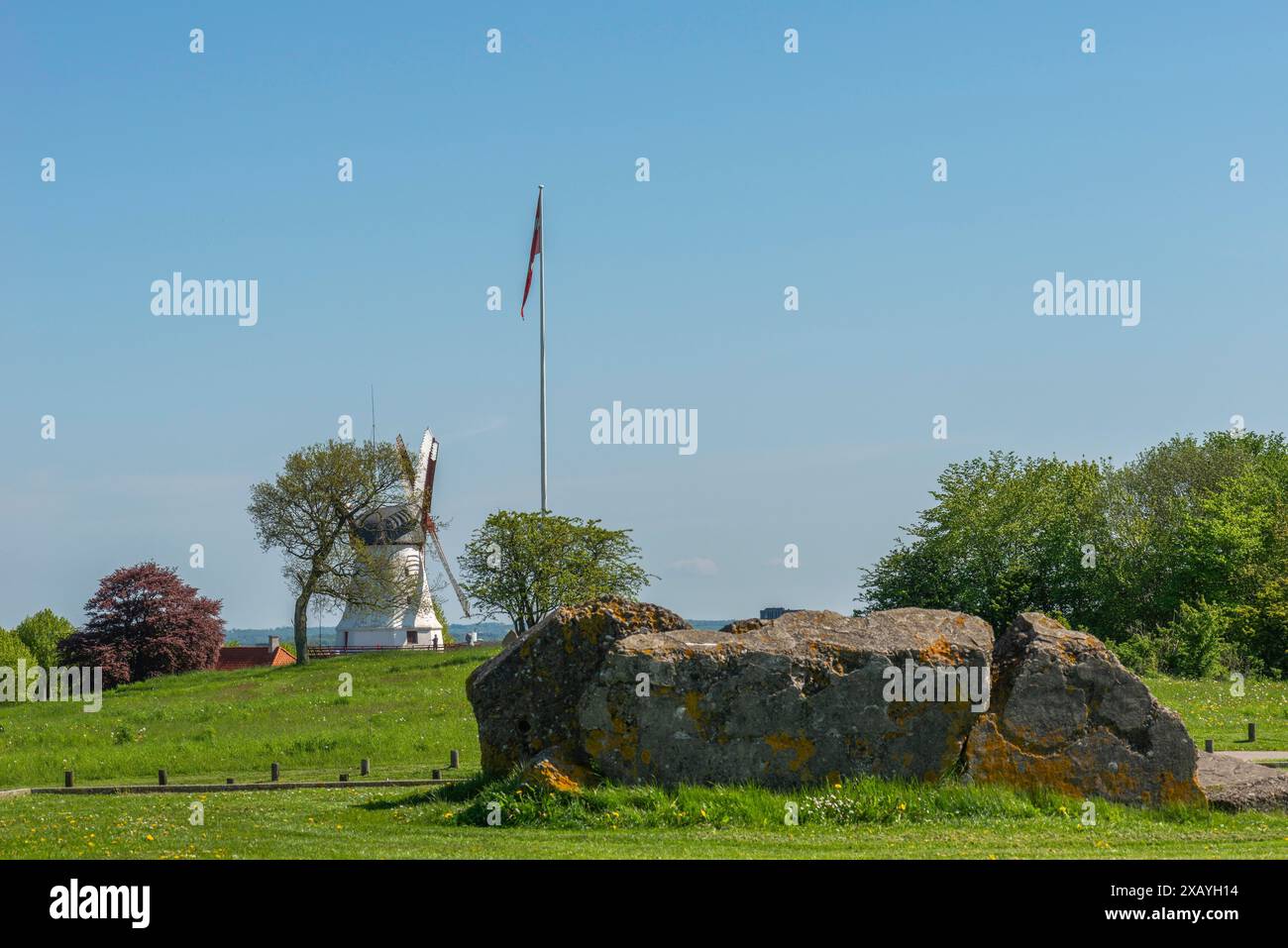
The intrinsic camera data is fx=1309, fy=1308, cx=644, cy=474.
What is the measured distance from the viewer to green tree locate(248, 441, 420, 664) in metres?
74.8

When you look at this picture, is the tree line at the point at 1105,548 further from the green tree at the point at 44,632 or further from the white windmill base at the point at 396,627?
the green tree at the point at 44,632

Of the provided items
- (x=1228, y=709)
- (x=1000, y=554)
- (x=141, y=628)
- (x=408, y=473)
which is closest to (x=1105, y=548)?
(x=1000, y=554)

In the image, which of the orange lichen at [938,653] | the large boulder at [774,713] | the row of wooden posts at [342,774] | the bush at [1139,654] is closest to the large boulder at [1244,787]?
the large boulder at [774,713]

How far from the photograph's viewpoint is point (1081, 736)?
63.1 ft

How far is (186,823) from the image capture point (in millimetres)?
18781

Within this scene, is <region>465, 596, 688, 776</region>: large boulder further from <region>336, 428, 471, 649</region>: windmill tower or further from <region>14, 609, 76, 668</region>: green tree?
<region>14, 609, 76, 668</region>: green tree

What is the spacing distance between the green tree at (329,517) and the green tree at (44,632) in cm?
4223

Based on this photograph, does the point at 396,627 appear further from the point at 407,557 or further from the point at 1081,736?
the point at 1081,736

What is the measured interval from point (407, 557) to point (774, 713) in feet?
231

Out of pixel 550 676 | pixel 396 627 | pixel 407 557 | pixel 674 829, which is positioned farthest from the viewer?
pixel 396 627
